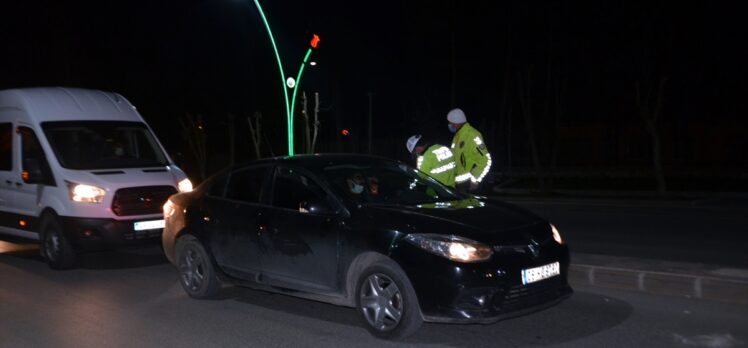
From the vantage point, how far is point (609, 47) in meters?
29.0

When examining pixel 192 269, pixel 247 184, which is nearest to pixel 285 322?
pixel 247 184

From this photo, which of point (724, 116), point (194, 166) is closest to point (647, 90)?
point (724, 116)

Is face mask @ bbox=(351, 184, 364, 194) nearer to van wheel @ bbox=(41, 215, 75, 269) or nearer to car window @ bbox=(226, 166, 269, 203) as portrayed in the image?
car window @ bbox=(226, 166, 269, 203)

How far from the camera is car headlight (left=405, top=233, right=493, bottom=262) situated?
17.9ft

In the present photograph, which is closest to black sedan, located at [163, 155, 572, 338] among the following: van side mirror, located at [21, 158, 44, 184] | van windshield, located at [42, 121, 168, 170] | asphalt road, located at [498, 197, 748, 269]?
van windshield, located at [42, 121, 168, 170]

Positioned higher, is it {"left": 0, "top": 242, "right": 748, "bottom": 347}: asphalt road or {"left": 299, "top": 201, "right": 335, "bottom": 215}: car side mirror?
{"left": 299, "top": 201, "right": 335, "bottom": 215}: car side mirror

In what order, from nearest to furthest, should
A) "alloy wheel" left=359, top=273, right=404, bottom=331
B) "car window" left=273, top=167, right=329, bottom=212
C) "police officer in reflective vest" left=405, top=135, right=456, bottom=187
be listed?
1. "alloy wheel" left=359, top=273, right=404, bottom=331
2. "car window" left=273, top=167, right=329, bottom=212
3. "police officer in reflective vest" left=405, top=135, right=456, bottom=187

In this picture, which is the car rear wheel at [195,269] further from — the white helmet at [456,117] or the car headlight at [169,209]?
the white helmet at [456,117]

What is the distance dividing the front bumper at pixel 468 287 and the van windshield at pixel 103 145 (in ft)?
19.9

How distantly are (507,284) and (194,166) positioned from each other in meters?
52.6

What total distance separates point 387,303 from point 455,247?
2.57ft

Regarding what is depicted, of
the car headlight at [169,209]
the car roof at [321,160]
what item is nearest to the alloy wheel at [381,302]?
the car roof at [321,160]

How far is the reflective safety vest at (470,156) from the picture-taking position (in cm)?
899

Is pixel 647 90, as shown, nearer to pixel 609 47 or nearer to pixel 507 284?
pixel 609 47
